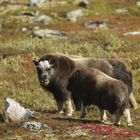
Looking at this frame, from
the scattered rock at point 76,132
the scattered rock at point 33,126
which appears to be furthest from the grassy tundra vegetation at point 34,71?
the scattered rock at point 33,126

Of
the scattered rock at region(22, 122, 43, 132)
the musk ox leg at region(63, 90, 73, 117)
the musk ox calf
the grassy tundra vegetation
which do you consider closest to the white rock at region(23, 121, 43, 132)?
the scattered rock at region(22, 122, 43, 132)

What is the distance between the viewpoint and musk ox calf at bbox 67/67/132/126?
1684 cm

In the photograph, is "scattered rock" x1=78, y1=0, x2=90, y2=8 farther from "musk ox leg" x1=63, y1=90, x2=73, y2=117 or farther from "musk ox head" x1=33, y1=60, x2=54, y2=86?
"musk ox head" x1=33, y1=60, x2=54, y2=86

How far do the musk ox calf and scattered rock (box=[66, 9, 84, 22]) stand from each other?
77.9 m

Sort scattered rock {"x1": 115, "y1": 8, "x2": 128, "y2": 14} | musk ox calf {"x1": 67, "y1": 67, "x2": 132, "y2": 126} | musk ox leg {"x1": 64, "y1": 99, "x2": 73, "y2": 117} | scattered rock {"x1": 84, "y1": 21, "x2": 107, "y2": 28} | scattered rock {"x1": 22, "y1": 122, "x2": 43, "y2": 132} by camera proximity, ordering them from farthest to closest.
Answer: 1. scattered rock {"x1": 115, "y1": 8, "x2": 128, "y2": 14}
2. scattered rock {"x1": 84, "y1": 21, "x2": 107, "y2": 28}
3. musk ox leg {"x1": 64, "y1": 99, "x2": 73, "y2": 117}
4. musk ox calf {"x1": 67, "y1": 67, "x2": 132, "y2": 126}
5. scattered rock {"x1": 22, "y1": 122, "x2": 43, "y2": 132}

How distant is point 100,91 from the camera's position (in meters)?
17.2

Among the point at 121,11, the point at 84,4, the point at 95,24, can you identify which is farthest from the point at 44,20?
the point at 121,11

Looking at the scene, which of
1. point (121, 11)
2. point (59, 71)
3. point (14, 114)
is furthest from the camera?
point (121, 11)

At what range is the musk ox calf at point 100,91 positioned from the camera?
55.3 feet

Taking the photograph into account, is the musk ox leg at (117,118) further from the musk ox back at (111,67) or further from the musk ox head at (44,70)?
the musk ox head at (44,70)

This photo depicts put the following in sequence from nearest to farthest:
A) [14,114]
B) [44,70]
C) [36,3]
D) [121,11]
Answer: [14,114]
[44,70]
[121,11]
[36,3]

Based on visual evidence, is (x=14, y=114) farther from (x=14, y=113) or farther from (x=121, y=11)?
(x=121, y=11)

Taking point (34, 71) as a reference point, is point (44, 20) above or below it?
below

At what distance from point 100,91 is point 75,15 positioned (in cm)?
8354
